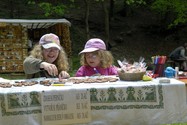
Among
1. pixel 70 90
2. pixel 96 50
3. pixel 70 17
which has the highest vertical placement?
pixel 70 17

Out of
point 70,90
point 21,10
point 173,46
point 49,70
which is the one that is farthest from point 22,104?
point 21,10

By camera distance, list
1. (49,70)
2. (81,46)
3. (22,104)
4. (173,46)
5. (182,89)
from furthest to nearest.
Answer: (173,46) → (81,46) → (49,70) → (182,89) → (22,104)

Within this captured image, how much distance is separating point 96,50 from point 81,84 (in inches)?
31.0

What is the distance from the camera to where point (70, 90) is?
2740 millimetres

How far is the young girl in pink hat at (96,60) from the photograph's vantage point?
12.1 feet

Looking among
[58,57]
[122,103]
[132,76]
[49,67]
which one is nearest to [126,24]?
[58,57]

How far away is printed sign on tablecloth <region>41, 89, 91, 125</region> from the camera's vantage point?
2709mm

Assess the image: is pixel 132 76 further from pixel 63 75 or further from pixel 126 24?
pixel 126 24

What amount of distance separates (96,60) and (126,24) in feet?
62.4

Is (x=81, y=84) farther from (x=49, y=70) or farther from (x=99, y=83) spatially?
(x=49, y=70)

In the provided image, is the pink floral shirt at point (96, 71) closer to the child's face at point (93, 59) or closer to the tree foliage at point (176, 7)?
the child's face at point (93, 59)

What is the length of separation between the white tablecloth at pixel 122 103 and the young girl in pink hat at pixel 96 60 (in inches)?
32.2

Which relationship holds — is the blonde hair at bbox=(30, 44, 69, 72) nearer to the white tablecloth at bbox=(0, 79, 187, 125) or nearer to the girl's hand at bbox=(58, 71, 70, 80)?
the girl's hand at bbox=(58, 71, 70, 80)

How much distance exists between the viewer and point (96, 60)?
373cm
